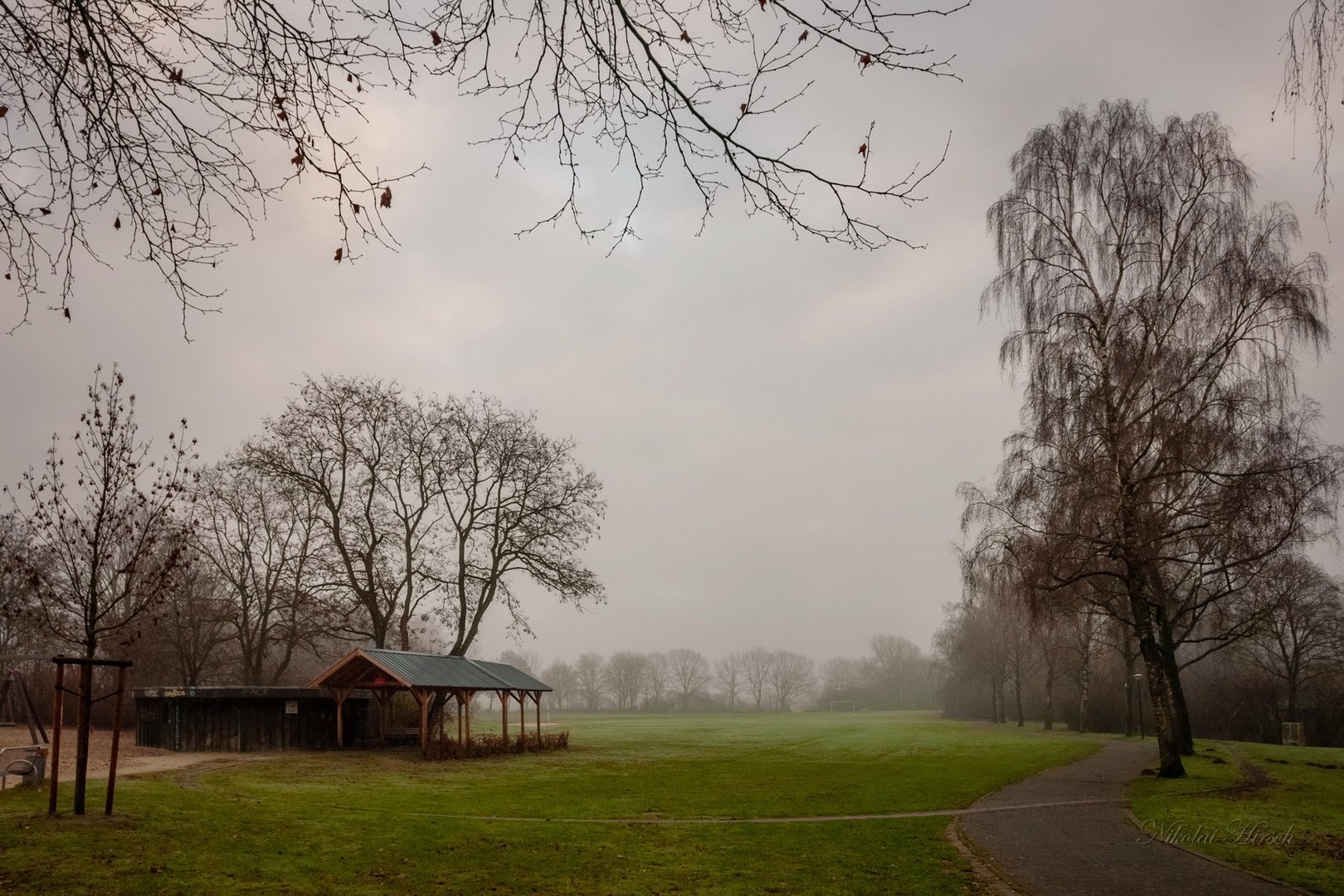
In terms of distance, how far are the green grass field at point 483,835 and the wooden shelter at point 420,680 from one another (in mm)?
3468

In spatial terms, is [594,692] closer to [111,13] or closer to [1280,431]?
[1280,431]

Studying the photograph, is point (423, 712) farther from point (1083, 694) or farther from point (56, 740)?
point (1083, 694)

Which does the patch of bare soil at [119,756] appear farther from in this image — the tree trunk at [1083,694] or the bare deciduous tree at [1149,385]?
the tree trunk at [1083,694]

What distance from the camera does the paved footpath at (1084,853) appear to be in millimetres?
9258

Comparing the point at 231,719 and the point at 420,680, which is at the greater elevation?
the point at 420,680

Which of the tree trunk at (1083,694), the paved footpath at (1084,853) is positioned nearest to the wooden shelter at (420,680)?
the paved footpath at (1084,853)

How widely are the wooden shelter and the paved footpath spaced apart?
687 inches

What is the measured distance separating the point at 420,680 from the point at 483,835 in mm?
15754

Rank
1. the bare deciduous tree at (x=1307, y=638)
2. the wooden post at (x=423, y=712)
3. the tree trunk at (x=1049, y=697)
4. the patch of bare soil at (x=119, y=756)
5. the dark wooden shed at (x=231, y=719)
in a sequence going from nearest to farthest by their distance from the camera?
the patch of bare soil at (x=119, y=756), the wooden post at (x=423, y=712), the dark wooden shed at (x=231, y=719), the bare deciduous tree at (x=1307, y=638), the tree trunk at (x=1049, y=697)

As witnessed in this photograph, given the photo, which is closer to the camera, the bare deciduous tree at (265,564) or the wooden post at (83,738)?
the wooden post at (83,738)

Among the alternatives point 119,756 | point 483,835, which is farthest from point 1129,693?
point 119,756

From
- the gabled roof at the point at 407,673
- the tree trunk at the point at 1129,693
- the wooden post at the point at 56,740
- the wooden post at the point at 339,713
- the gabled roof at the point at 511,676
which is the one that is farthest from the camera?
the tree trunk at the point at 1129,693

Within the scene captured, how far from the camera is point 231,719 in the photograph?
27688 millimetres

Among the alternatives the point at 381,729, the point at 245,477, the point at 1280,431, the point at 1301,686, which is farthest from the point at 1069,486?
the point at 245,477
